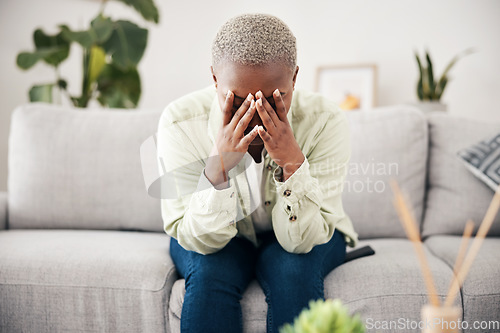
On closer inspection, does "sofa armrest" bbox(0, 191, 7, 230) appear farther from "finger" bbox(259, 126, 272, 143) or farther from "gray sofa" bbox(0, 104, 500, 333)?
"finger" bbox(259, 126, 272, 143)

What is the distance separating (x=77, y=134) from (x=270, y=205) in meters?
0.93

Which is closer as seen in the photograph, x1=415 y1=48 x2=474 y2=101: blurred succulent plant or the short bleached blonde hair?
the short bleached blonde hair

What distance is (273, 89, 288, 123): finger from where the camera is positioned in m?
0.86

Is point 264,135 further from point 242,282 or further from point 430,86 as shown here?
point 430,86

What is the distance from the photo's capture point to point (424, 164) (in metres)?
1.56

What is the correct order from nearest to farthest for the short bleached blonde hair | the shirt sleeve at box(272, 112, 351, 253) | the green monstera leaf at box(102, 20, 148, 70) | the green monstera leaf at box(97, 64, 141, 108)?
the short bleached blonde hair, the shirt sleeve at box(272, 112, 351, 253), the green monstera leaf at box(102, 20, 148, 70), the green monstera leaf at box(97, 64, 141, 108)

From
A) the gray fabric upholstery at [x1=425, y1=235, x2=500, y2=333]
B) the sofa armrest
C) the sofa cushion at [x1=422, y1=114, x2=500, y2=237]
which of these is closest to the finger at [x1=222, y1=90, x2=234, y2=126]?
the gray fabric upholstery at [x1=425, y1=235, x2=500, y2=333]

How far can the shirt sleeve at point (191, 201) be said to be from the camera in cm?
96

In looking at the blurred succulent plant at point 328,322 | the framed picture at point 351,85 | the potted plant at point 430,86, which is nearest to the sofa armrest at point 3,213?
the blurred succulent plant at point 328,322

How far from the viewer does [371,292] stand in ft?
3.40

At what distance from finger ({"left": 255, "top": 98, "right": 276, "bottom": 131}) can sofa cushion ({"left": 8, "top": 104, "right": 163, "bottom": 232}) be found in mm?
813

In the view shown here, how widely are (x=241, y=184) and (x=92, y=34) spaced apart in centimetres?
147

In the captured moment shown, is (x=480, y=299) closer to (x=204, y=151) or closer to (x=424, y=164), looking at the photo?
(x=424, y=164)

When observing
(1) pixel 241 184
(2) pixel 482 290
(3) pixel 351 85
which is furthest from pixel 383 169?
(3) pixel 351 85
